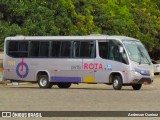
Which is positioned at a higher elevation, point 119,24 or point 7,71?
point 119,24

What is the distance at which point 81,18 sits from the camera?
51.6 metres

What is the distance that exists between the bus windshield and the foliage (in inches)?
524

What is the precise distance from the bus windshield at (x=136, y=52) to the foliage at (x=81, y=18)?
13.3 meters

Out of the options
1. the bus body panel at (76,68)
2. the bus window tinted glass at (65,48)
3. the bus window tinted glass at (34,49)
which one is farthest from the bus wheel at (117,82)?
the bus window tinted glass at (34,49)

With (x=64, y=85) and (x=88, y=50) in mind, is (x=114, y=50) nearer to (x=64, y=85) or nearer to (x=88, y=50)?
(x=88, y=50)

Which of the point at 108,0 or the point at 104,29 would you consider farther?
the point at 108,0

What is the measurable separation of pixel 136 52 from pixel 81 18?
1900 cm

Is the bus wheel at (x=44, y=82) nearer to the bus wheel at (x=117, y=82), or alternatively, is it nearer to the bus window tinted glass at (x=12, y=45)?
the bus window tinted glass at (x=12, y=45)

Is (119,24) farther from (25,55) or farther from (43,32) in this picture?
(25,55)

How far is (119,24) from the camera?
57.4 metres

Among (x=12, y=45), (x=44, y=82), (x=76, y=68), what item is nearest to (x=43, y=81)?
(x=44, y=82)

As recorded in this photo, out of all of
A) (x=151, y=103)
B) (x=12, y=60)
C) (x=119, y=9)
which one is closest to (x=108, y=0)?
(x=119, y=9)

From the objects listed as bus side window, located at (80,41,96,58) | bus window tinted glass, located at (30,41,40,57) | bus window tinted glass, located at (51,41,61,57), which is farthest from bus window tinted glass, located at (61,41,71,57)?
bus window tinted glass, located at (30,41,40,57)

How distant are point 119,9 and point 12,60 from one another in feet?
89.1
